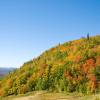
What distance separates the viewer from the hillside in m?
36.6

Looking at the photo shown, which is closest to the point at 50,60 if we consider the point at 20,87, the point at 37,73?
the point at 37,73

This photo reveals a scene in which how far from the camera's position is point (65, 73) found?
1539 inches

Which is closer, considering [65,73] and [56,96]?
[56,96]

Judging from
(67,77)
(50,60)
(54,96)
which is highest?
(50,60)

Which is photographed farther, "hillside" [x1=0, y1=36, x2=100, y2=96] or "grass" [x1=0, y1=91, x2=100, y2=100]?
"hillside" [x1=0, y1=36, x2=100, y2=96]

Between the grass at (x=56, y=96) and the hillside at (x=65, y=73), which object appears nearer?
the grass at (x=56, y=96)

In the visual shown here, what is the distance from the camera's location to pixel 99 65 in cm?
3731

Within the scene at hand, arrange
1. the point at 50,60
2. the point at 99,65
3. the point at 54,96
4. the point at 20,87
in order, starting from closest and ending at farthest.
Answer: the point at 54,96, the point at 99,65, the point at 20,87, the point at 50,60

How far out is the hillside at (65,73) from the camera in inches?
1442

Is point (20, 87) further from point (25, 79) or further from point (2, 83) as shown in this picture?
point (2, 83)

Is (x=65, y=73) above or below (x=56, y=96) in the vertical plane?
above

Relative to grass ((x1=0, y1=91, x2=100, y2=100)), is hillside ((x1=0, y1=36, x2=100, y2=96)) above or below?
above

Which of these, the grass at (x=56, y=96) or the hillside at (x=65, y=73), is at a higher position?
the hillside at (x=65, y=73)

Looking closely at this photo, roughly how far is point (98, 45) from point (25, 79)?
11860mm
